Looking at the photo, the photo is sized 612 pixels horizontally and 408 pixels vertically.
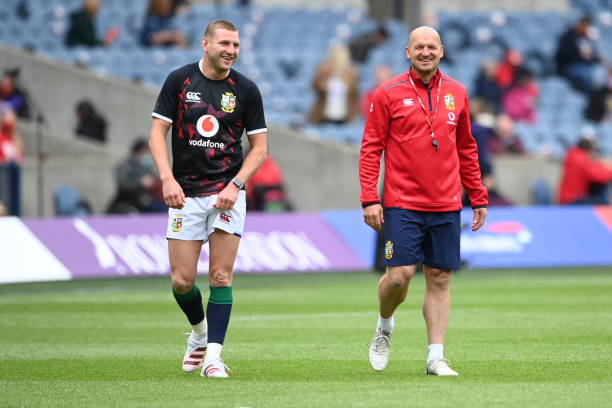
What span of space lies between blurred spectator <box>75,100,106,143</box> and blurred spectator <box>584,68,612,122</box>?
10.4 meters

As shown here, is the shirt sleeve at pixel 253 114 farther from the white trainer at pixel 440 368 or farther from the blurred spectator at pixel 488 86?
the blurred spectator at pixel 488 86

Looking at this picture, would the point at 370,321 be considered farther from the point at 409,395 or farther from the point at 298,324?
the point at 409,395

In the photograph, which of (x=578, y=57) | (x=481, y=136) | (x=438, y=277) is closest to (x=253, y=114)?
(x=438, y=277)

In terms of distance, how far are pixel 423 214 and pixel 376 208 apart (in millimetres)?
315

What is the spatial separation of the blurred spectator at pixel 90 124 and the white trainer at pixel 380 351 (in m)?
15.9

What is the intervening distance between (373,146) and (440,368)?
1.50 meters

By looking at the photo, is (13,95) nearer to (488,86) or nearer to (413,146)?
(488,86)

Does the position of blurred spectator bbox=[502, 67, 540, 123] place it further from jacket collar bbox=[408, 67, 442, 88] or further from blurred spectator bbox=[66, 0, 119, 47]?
jacket collar bbox=[408, 67, 442, 88]

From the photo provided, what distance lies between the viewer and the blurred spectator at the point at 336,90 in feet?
81.0

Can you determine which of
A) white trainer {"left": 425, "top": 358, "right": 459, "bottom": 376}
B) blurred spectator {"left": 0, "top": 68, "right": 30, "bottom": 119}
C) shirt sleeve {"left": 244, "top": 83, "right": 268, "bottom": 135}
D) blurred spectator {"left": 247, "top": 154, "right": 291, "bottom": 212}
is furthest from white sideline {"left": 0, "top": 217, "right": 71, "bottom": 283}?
white trainer {"left": 425, "top": 358, "right": 459, "bottom": 376}

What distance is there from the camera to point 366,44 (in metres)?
27.4

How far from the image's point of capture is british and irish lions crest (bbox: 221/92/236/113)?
29.8 ft

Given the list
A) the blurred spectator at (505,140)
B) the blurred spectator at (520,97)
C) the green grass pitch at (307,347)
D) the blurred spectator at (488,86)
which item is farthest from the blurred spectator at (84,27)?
the green grass pitch at (307,347)

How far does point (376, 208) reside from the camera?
891 cm
